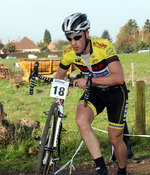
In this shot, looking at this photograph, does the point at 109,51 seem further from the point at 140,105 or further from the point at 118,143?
the point at 140,105

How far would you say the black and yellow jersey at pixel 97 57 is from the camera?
369 cm

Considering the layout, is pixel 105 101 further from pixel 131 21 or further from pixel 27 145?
pixel 131 21

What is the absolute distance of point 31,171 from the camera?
4961 mm

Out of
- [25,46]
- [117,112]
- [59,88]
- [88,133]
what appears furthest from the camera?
[25,46]

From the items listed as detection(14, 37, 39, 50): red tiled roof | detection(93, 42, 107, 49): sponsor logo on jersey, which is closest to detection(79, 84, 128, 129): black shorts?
detection(93, 42, 107, 49): sponsor logo on jersey

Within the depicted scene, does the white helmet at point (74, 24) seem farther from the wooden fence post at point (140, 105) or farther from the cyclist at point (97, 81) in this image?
the wooden fence post at point (140, 105)

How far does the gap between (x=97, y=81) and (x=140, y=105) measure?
3.06 meters

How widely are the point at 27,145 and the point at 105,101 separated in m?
2.63

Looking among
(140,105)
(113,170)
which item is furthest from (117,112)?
(140,105)

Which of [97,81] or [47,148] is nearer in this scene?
[47,148]

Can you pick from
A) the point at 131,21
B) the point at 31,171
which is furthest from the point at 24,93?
the point at 131,21

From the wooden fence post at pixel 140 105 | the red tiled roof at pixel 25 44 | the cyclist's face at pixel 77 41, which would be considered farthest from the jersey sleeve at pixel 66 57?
the red tiled roof at pixel 25 44

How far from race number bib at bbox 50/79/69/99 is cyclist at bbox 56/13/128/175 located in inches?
9.5

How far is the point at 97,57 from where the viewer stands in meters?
3.79
